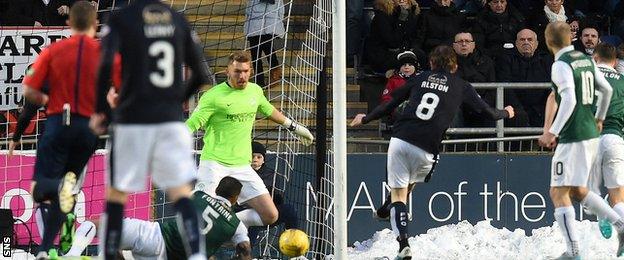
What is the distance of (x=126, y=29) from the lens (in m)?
10.5

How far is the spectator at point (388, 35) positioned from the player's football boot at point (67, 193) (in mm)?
7845

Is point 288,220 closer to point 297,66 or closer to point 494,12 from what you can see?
point 297,66

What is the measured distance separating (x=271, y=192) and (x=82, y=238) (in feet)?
9.55

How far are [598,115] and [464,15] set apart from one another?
6472mm

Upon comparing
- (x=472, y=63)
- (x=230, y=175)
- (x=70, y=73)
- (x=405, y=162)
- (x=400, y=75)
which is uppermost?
(x=472, y=63)

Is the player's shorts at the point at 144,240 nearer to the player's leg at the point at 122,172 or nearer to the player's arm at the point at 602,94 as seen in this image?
the player's leg at the point at 122,172

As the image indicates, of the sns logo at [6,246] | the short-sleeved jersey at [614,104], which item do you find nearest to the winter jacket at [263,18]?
the sns logo at [6,246]

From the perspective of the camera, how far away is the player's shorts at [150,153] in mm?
10484

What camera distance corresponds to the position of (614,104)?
579 inches

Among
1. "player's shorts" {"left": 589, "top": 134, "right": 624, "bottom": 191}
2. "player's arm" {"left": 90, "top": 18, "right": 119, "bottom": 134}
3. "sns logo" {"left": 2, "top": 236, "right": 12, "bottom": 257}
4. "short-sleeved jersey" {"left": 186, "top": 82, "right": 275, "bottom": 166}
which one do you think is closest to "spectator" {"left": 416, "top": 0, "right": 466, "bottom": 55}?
"short-sleeved jersey" {"left": 186, "top": 82, "right": 275, "bottom": 166}

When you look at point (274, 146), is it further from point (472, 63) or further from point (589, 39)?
point (589, 39)

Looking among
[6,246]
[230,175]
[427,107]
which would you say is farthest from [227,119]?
[6,246]

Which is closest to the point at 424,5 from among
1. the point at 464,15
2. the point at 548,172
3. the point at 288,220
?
the point at 464,15

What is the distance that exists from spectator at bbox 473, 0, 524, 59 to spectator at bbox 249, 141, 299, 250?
3.78m
